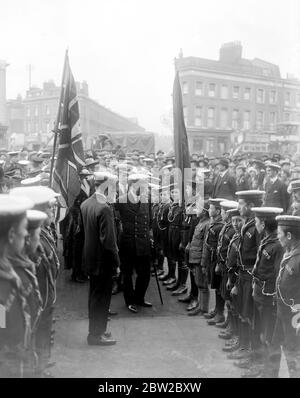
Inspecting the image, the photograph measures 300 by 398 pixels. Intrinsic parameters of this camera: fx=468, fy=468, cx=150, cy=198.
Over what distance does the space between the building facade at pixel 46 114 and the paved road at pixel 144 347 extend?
39622mm

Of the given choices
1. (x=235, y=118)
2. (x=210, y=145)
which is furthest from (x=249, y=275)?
(x=235, y=118)

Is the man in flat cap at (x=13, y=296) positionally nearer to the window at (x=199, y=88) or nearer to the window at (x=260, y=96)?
the window at (x=199, y=88)

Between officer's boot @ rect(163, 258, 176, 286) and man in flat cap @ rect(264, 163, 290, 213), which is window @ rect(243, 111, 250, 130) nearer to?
man in flat cap @ rect(264, 163, 290, 213)

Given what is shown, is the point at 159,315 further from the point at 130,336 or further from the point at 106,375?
the point at 106,375

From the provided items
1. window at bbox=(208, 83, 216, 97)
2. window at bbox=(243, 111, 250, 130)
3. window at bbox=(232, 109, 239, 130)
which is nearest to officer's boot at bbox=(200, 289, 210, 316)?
window at bbox=(208, 83, 216, 97)

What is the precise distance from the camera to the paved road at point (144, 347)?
4.87 m

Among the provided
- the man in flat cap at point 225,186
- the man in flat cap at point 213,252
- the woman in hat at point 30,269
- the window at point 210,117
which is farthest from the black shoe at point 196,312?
the window at point 210,117

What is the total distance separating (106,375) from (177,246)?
346 cm

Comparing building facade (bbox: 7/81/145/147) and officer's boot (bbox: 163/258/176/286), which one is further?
building facade (bbox: 7/81/145/147)

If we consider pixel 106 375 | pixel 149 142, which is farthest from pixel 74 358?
pixel 149 142

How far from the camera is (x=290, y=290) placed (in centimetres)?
412

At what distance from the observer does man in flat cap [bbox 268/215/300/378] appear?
13.4ft

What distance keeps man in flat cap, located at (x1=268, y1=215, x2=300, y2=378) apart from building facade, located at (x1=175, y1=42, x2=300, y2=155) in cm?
3843

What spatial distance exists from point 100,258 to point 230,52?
44484 millimetres
